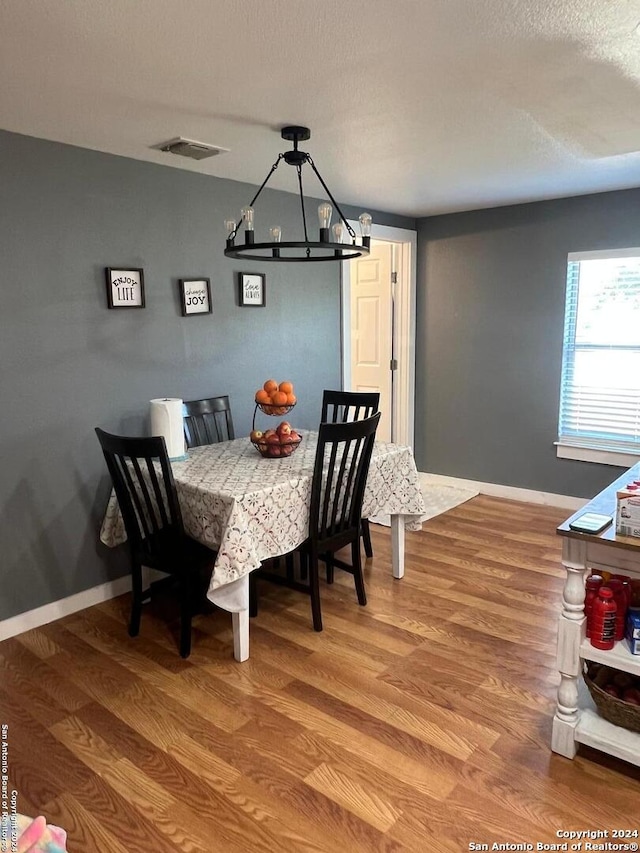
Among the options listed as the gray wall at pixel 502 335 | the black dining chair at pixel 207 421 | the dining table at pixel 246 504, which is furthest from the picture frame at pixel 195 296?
the gray wall at pixel 502 335

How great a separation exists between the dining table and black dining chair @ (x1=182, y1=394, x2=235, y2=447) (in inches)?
7.6

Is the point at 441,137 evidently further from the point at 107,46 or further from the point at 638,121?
the point at 107,46

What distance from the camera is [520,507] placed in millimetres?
4699

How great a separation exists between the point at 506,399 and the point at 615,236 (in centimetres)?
142

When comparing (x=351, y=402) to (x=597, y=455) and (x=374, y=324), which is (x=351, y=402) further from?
(x=597, y=455)

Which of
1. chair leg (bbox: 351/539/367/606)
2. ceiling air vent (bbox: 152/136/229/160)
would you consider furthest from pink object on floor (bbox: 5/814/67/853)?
ceiling air vent (bbox: 152/136/229/160)

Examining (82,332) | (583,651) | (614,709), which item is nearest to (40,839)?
(583,651)

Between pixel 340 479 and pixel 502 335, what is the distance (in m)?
2.66

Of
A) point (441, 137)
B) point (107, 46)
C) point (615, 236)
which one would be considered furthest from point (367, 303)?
point (107, 46)

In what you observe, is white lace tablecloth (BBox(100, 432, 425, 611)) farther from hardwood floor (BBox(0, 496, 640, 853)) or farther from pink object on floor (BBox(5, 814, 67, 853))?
pink object on floor (BBox(5, 814, 67, 853))

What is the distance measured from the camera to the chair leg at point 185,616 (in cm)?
261

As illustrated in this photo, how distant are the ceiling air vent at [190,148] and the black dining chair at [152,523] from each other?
4.65 ft

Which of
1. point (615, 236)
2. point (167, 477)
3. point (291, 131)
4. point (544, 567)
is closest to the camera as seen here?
point (167, 477)

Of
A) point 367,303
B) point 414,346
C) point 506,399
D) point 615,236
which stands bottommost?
point 506,399
